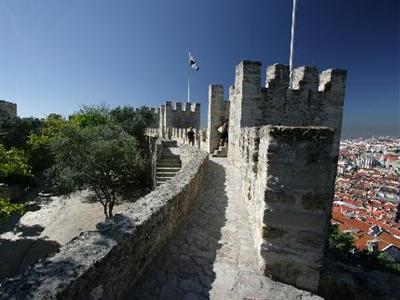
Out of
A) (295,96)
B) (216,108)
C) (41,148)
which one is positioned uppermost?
(295,96)

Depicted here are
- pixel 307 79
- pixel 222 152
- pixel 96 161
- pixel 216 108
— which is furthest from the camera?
pixel 216 108

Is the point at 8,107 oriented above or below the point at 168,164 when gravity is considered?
above

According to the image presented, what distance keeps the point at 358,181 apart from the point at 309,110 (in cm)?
6705

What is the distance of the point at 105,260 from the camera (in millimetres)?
2410

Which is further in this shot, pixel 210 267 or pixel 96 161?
pixel 96 161

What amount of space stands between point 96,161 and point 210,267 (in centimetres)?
1284

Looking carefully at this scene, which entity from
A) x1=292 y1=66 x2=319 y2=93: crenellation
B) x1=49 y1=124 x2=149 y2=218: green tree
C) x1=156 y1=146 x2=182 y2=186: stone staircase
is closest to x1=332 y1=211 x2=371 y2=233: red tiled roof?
x1=156 y1=146 x2=182 y2=186: stone staircase

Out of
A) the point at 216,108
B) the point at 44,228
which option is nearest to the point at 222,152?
the point at 216,108

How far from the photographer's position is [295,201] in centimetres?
322

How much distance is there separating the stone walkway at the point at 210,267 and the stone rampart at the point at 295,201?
29cm

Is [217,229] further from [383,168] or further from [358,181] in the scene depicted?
[383,168]

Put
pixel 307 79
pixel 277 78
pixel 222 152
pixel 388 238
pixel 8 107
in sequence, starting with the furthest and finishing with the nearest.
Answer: pixel 8 107 → pixel 388 238 → pixel 222 152 → pixel 307 79 → pixel 277 78

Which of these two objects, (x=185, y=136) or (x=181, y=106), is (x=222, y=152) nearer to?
(x=185, y=136)

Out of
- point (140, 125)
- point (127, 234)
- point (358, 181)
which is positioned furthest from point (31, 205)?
point (358, 181)
